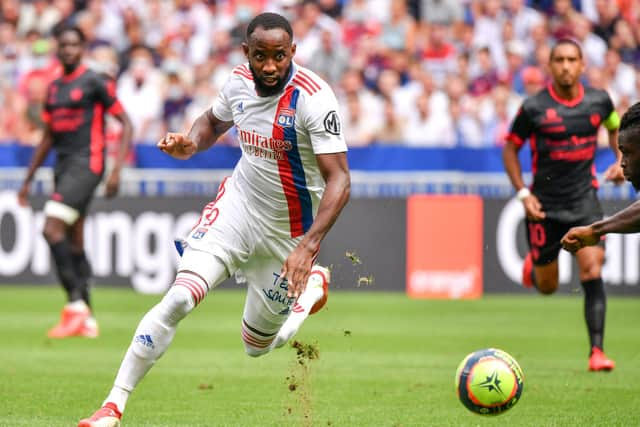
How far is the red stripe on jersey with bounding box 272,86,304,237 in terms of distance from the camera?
7398 millimetres

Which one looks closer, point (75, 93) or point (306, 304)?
point (306, 304)

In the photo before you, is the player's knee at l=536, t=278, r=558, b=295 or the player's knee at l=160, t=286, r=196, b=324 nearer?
the player's knee at l=160, t=286, r=196, b=324

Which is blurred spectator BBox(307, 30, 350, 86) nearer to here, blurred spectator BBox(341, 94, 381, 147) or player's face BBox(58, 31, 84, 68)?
blurred spectator BBox(341, 94, 381, 147)

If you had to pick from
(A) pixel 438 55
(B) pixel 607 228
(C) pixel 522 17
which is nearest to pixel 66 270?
(B) pixel 607 228

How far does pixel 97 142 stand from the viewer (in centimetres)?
1359

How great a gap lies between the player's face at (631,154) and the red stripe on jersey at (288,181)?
1.92 metres

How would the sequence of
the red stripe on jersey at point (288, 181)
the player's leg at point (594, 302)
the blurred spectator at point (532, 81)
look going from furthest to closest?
the blurred spectator at point (532, 81) < the player's leg at point (594, 302) < the red stripe on jersey at point (288, 181)

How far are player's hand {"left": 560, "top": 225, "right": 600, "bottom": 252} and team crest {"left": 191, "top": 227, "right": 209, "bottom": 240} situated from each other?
221 centimetres

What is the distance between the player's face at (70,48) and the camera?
13.2 m

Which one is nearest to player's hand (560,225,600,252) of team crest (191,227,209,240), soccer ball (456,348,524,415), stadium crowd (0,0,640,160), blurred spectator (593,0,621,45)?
soccer ball (456,348,524,415)

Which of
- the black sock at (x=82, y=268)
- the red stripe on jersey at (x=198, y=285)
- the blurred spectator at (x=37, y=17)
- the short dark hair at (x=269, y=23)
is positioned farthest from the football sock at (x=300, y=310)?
the blurred spectator at (x=37, y=17)

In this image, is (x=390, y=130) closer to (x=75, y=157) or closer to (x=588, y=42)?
(x=588, y=42)

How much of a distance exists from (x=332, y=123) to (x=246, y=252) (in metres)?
1.12

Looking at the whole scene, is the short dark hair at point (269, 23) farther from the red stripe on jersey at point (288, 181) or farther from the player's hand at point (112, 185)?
the player's hand at point (112, 185)
